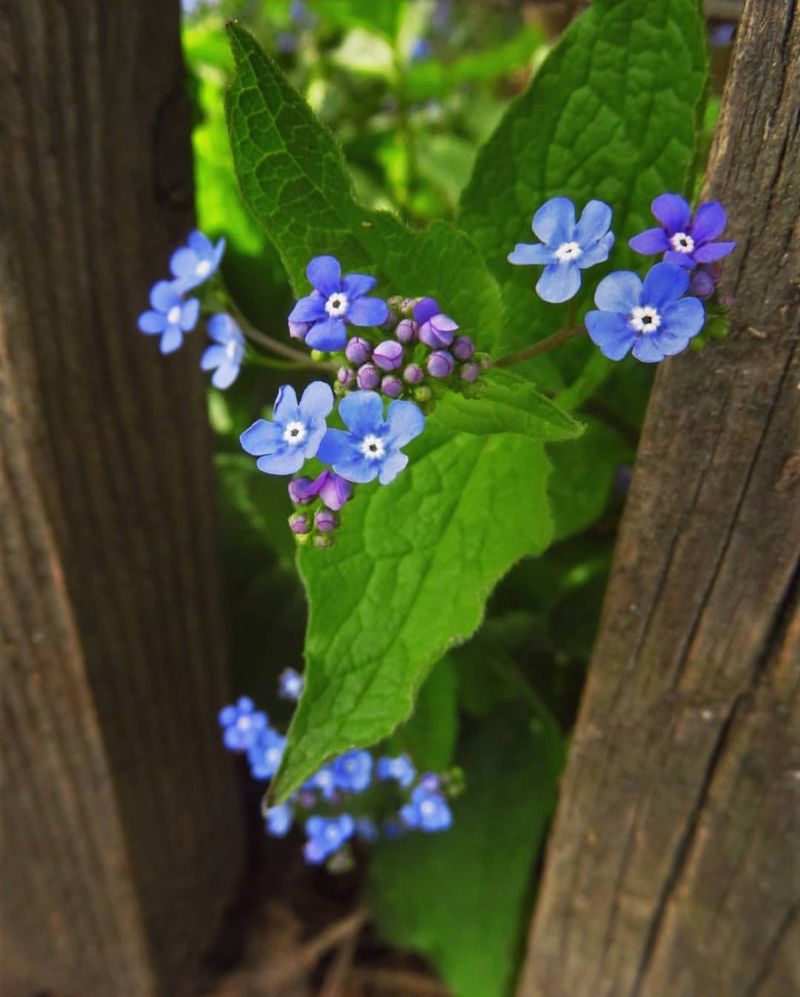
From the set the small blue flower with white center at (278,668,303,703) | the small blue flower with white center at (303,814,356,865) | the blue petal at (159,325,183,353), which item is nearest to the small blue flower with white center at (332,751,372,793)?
the small blue flower with white center at (303,814,356,865)

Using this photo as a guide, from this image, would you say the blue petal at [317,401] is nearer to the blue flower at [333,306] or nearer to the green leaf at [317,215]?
the blue flower at [333,306]

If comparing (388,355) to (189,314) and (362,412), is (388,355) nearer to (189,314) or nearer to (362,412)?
(362,412)

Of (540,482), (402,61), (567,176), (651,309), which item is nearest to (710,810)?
(540,482)

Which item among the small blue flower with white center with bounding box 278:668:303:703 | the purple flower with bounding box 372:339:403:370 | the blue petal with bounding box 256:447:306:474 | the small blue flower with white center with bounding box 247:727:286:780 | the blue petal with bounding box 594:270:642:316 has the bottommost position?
the small blue flower with white center with bounding box 247:727:286:780

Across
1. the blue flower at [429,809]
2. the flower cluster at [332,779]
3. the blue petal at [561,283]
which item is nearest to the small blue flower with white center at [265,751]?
the flower cluster at [332,779]

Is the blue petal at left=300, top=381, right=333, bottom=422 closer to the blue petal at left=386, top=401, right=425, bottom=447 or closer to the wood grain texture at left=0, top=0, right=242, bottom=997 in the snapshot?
the blue petal at left=386, top=401, right=425, bottom=447

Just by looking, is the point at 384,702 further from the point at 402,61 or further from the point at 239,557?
the point at 402,61
